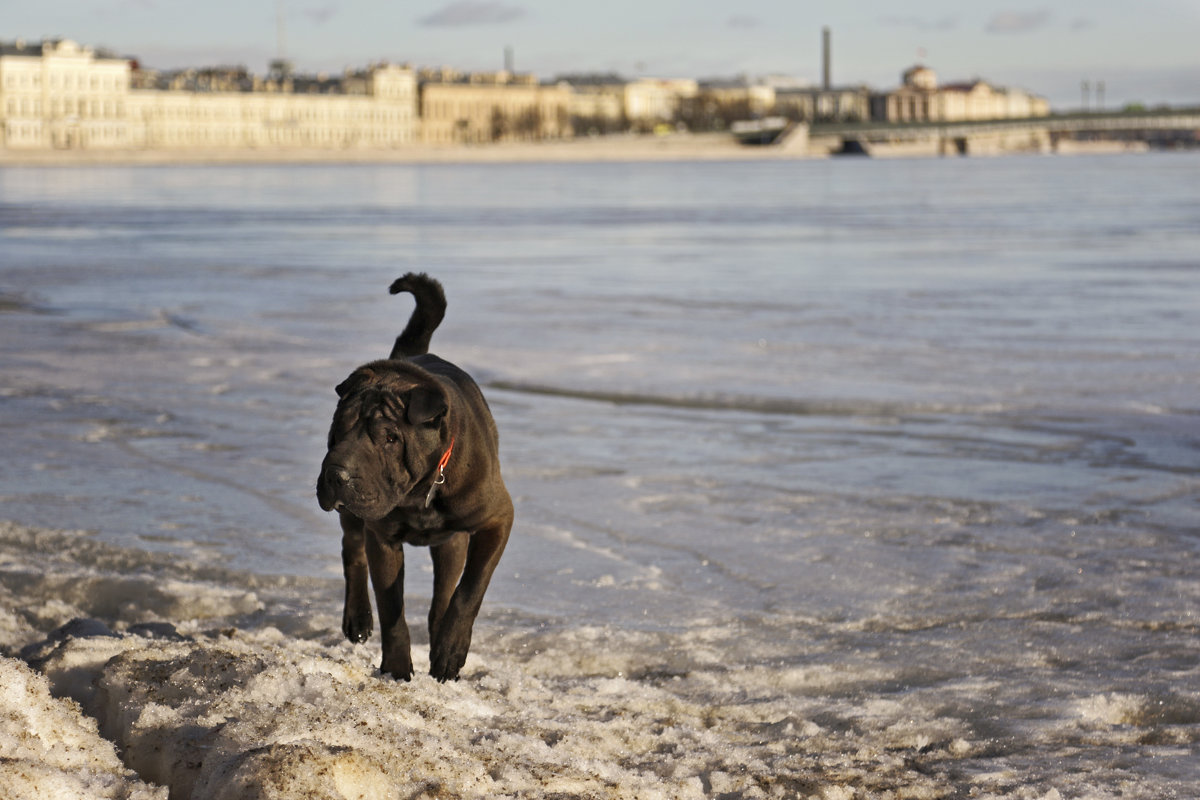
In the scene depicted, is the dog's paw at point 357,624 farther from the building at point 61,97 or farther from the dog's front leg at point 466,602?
the building at point 61,97

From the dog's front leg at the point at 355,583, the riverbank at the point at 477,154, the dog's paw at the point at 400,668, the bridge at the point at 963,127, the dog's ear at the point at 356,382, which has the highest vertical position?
the bridge at the point at 963,127

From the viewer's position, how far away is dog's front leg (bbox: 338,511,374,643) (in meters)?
3.60

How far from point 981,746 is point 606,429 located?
13.8 ft

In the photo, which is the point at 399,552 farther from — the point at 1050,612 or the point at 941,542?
the point at 941,542

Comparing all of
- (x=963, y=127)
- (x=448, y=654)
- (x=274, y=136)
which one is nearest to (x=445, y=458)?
(x=448, y=654)

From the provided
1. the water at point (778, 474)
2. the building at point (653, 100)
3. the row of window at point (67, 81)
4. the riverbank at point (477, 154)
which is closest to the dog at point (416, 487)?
the water at point (778, 474)

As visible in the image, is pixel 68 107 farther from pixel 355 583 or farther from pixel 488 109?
pixel 355 583

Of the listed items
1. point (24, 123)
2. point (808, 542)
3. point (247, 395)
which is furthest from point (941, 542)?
point (24, 123)

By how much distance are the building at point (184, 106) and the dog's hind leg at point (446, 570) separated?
119269 mm

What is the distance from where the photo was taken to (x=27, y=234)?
25219 mm

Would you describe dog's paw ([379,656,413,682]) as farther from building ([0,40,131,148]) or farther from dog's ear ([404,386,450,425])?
building ([0,40,131,148])

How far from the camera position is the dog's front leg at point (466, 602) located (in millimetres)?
3382

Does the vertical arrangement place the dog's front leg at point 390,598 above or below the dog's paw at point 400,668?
above

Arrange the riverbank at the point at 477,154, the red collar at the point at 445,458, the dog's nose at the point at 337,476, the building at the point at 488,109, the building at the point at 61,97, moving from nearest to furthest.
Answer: the dog's nose at the point at 337,476 < the red collar at the point at 445,458 < the riverbank at the point at 477,154 < the building at the point at 61,97 < the building at the point at 488,109
